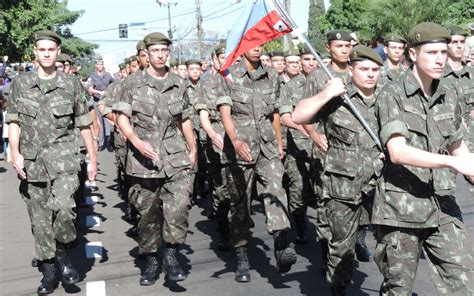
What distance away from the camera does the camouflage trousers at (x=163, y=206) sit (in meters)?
7.16

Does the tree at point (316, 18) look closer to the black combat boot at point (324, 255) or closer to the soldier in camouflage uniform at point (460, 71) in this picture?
the soldier in camouflage uniform at point (460, 71)

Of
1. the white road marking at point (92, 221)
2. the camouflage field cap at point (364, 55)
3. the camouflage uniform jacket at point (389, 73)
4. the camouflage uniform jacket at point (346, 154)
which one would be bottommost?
the white road marking at point (92, 221)

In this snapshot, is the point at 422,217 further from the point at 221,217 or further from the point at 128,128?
the point at 221,217

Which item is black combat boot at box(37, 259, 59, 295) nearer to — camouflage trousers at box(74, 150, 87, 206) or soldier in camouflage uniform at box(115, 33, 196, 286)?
soldier in camouflage uniform at box(115, 33, 196, 286)

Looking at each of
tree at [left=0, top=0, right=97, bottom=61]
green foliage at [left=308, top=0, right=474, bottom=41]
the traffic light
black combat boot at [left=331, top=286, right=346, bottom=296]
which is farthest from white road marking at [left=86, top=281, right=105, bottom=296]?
the traffic light

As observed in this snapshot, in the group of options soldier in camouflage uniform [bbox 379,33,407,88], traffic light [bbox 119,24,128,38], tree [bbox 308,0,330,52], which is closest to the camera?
soldier in camouflage uniform [bbox 379,33,407,88]

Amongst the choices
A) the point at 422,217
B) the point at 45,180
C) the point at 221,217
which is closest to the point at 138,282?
the point at 45,180

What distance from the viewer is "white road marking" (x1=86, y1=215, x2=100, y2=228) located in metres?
10.2

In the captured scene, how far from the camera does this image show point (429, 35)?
452 centimetres

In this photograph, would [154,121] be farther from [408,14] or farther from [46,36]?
[408,14]

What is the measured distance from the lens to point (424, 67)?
459 cm

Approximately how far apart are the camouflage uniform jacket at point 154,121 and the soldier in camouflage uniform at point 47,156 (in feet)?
1.79

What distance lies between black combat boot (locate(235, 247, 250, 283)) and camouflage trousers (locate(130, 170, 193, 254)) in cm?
57

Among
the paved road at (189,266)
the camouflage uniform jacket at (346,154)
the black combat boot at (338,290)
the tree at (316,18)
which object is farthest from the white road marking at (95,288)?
the tree at (316,18)
